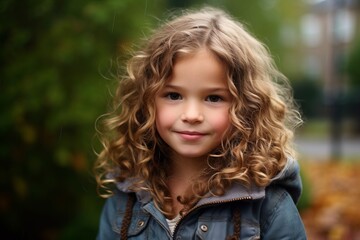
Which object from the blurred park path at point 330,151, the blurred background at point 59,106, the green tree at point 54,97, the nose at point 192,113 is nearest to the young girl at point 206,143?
the nose at point 192,113

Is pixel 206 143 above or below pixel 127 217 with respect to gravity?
above

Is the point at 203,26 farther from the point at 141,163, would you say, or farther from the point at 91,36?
the point at 91,36

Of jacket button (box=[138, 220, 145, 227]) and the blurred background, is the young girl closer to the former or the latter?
jacket button (box=[138, 220, 145, 227])

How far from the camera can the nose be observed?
73.9 inches

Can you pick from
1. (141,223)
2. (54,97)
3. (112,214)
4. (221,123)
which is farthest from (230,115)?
(54,97)

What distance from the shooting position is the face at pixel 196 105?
6.23 feet

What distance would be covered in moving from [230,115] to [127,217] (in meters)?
0.63

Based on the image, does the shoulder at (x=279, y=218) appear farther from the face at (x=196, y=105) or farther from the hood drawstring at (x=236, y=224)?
the face at (x=196, y=105)

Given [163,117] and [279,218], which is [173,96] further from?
[279,218]

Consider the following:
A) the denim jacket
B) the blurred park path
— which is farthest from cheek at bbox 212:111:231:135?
the blurred park path

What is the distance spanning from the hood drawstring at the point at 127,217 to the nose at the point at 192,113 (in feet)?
1.65

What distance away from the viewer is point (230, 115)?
6.42 feet

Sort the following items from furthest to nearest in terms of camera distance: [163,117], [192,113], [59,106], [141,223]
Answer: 1. [59,106]
2. [141,223]
3. [163,117]
4. [192,113]

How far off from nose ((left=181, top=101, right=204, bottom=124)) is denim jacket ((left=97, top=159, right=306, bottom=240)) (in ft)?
1.05
